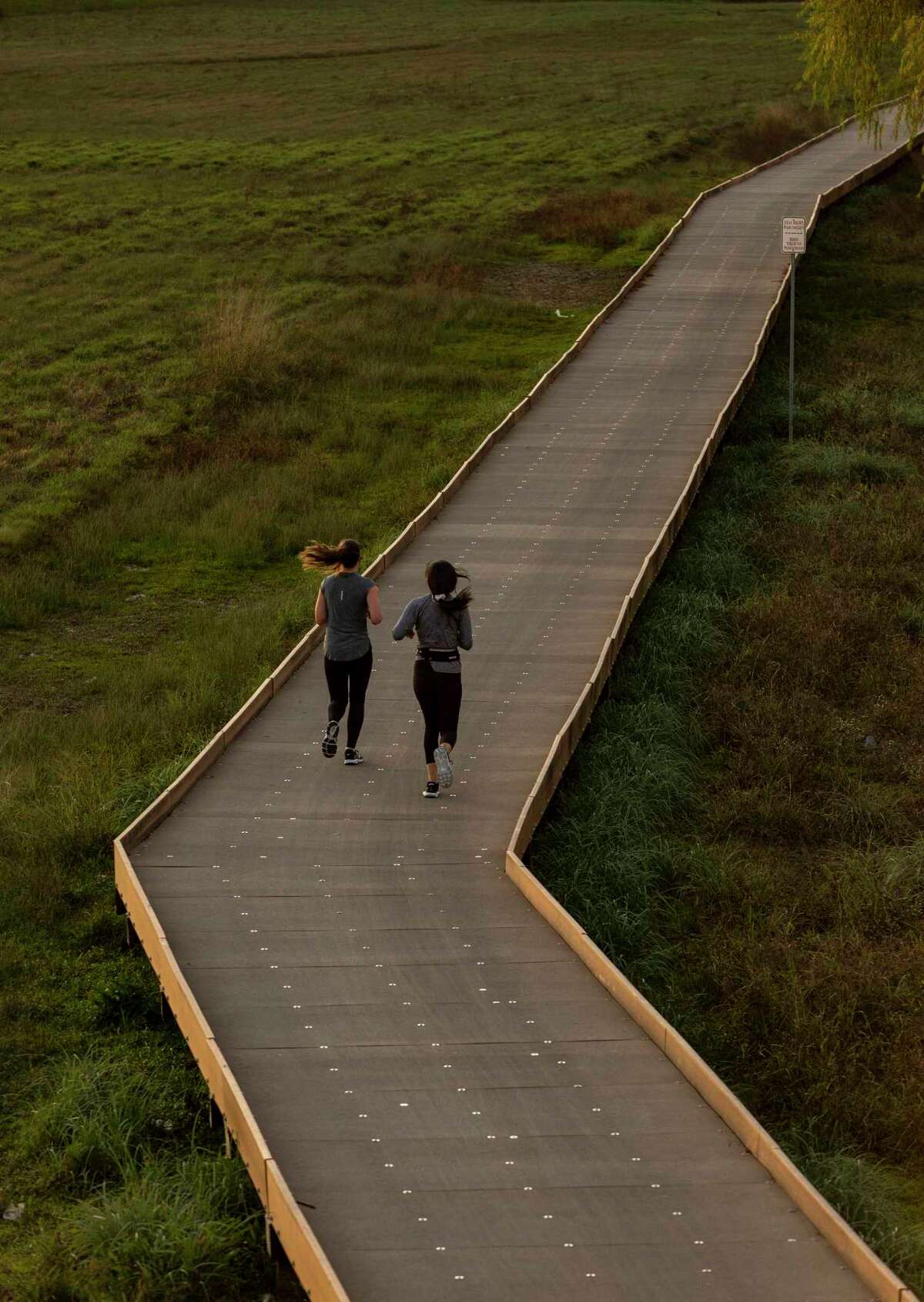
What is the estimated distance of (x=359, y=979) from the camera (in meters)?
11.1

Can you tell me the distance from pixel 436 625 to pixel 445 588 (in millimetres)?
304

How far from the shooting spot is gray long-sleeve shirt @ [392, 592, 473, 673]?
13305 mm

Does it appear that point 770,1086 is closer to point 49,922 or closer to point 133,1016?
point 133,1016

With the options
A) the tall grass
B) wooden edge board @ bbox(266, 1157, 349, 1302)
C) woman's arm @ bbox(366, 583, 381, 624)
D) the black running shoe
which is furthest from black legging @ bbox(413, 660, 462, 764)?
wooden edge board @ bbox(266, 1157, 349, 1302)

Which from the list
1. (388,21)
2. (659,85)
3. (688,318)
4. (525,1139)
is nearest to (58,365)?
(688,318)

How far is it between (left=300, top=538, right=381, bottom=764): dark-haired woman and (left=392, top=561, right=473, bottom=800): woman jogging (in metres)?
0.36

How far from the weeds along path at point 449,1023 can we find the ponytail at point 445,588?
5.04 ft

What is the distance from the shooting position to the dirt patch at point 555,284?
35.9 meters

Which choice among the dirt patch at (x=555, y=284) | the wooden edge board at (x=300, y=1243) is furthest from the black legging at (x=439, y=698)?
the dirt patch at (x=555, y=284)

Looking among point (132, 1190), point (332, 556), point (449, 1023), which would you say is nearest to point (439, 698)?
point (332, 556)

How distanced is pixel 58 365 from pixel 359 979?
73.5 ft

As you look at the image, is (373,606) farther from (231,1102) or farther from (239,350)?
(239,350)

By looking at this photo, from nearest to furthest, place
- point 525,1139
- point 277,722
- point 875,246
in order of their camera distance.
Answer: point 525,1139
point 277,722
point 875,246

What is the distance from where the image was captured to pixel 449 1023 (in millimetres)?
10633
